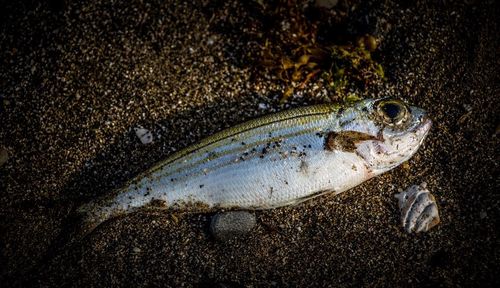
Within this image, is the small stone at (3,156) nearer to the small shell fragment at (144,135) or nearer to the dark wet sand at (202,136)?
the dark wet sand at (202,136)

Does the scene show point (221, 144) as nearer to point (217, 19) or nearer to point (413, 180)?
point (217, 19)

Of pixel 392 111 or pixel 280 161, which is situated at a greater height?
pixel 392 111

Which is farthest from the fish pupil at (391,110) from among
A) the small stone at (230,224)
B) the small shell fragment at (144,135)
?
the small shell fragment at (144,135)

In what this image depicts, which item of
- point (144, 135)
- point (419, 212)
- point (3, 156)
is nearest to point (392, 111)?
point (419, 212)

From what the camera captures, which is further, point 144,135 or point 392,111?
point 144,135

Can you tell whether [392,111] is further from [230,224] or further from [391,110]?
[230,224]

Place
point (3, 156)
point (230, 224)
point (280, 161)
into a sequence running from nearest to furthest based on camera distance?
1. point (280, 161)
2. point (230, 224)
3. point (3, 156)
